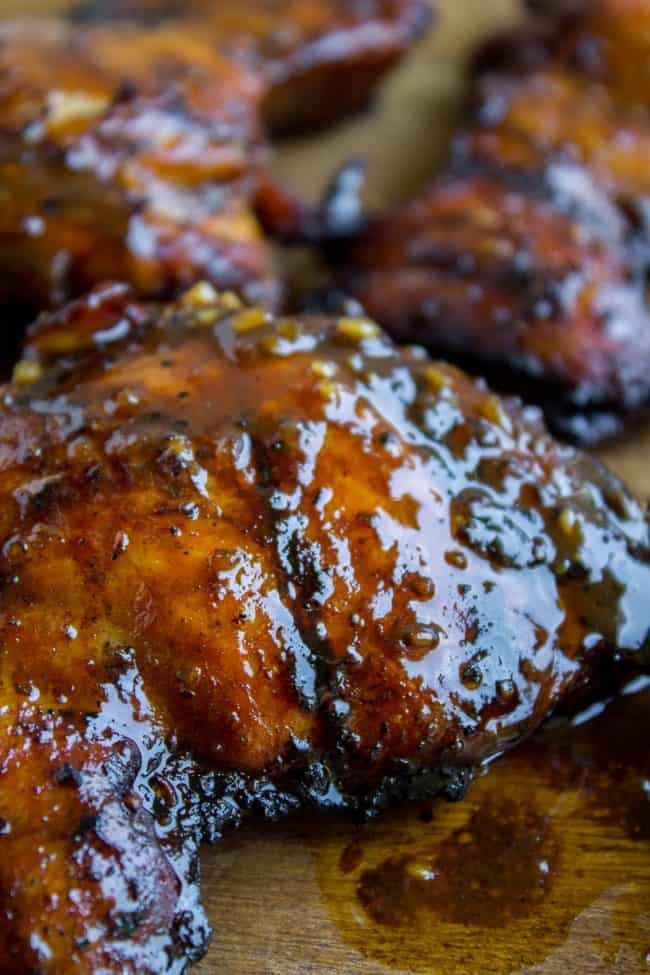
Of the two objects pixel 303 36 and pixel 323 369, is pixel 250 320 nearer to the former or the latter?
pixel 323 369

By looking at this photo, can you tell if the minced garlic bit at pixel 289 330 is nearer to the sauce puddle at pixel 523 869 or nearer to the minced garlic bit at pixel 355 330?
the minced garlic bit at pixel 355 330

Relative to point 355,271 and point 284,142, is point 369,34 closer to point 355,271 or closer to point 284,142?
point 284,142

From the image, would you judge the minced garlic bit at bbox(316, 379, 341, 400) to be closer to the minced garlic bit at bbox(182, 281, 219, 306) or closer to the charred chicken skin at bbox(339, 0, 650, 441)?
the minced garlic bit at bbox(182, 281, 219, 306)

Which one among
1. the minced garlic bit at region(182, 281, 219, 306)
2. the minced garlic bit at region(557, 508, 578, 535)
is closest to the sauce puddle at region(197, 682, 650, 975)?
the minced garlic bit at region(557, 508, 578, 535)

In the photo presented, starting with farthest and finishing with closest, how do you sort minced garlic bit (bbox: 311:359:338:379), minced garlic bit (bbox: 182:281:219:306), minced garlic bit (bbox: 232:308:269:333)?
minced garlic bit (bbox: 182:281:219:306) < minced garlic bit (bbox: 232:308:269:333) < minced garlic bit (bbox: 311:359:338:379)

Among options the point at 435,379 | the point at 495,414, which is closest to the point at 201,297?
the point at 435,379
